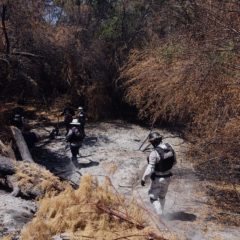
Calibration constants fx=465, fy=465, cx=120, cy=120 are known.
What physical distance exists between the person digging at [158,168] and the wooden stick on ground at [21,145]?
174 inches

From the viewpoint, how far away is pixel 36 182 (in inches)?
366

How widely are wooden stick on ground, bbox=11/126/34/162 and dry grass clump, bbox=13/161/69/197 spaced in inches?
86.9

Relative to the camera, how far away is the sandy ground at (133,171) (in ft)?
28.5

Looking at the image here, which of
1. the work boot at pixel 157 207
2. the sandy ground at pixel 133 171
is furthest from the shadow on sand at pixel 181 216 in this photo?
the work boot at pixel 157 207

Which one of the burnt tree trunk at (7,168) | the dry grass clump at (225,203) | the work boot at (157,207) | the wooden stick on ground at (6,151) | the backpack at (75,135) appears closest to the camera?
the work boot at (157,207)

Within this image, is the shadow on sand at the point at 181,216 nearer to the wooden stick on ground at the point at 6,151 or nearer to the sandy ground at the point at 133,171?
the sandy ground at the point at 133,171

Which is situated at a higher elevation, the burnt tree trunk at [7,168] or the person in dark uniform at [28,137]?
the burnt tree trunk at [7,168]

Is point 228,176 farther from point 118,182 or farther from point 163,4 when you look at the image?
point 163,4

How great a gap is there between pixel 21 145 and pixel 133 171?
3236mm

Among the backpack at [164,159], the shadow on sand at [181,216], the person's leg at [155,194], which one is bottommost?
the shadow on sand at [181,216]

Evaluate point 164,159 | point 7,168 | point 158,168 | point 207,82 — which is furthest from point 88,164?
point 164,159

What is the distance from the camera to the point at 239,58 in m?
10.6

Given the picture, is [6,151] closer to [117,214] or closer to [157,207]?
[157,207]

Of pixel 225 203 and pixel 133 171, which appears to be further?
pixel 133 171
